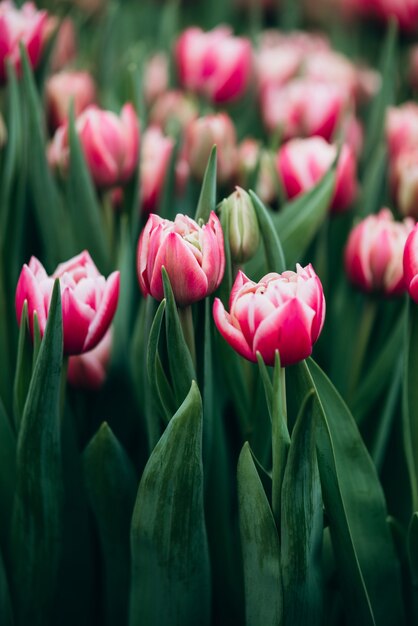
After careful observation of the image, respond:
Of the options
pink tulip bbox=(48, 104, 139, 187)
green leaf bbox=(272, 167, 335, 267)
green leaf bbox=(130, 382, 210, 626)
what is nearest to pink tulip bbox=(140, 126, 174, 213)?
pink tulip bbox=(48, 104, 139, 187)

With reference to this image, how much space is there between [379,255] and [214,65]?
47cm

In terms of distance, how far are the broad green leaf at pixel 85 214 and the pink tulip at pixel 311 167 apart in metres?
0.20

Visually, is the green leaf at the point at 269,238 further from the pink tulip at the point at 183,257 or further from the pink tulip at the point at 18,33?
the pink tulip at the point at 18,33

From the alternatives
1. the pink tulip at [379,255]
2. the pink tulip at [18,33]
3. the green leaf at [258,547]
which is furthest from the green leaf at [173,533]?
the pink tulip at [18,33]

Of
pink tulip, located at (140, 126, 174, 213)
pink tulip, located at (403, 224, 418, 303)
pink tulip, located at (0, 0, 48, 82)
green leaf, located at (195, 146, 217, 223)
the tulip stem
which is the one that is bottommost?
the tulip stem

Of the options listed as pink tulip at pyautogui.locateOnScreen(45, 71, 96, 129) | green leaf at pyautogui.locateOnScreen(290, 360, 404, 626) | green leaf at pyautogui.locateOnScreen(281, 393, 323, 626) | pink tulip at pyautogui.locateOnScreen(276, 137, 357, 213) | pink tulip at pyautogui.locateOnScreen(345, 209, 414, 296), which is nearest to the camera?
green leaf at pyautogui.locateOnScreen(281, 393, 323, 626)

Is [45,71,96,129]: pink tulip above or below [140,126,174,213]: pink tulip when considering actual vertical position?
above

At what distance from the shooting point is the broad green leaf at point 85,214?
77 centimetres

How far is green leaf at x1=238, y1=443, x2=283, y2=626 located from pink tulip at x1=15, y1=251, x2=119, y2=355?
143 mm

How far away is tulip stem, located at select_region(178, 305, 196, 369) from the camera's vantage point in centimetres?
57

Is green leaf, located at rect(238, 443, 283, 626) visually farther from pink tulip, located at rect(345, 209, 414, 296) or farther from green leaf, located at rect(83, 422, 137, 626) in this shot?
pink tulip, located at rect(345, 209, 414, 296)

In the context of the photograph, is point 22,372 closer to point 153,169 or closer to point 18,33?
point 153,169

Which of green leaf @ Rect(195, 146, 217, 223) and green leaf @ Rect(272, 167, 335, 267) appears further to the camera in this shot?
green leaf @ Rect(272, 167, 335, 267)

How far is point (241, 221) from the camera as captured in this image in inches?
24.2
